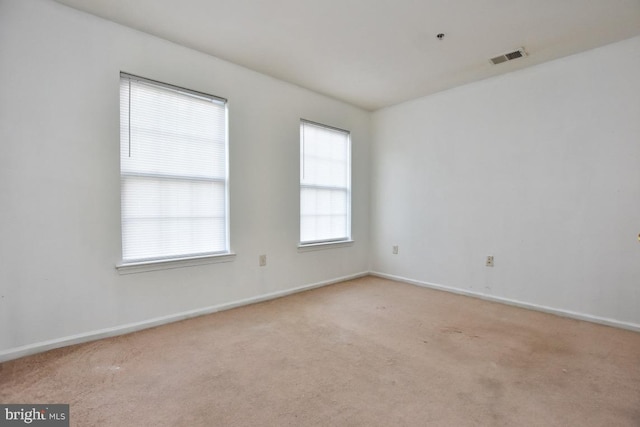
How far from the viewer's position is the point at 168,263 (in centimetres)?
282

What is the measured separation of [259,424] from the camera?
60.2 inches

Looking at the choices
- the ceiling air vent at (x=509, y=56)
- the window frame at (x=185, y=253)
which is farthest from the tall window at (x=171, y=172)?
the ceiling air vent at (x=509, y=56)

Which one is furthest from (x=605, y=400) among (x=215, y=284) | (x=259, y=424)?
(x=215, y=284)

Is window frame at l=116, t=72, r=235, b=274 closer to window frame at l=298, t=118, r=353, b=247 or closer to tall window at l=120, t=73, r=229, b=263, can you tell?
tall window at l=120, t=73, r=229, b=263

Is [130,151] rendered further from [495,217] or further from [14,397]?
[495,217]

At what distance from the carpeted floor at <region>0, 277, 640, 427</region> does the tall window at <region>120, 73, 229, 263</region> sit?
2.57 feet

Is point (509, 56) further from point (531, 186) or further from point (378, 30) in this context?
point (378, 30)

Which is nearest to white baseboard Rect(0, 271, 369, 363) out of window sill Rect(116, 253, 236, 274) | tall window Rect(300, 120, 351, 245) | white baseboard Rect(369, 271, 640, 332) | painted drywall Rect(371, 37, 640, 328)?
window sill Rect(116, 253, 236, 274)

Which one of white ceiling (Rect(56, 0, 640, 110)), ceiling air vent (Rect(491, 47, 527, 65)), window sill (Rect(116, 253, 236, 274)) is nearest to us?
white ceiling (Rect(56, 0, 640, 110))

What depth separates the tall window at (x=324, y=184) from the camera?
4.01 metres

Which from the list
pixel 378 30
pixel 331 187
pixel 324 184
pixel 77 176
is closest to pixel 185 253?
pixel 77 176

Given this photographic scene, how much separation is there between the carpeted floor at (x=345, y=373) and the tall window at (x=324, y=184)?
4.70 feet

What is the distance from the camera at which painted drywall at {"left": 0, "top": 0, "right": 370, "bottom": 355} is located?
2158 mm

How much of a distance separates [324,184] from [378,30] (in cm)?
206
